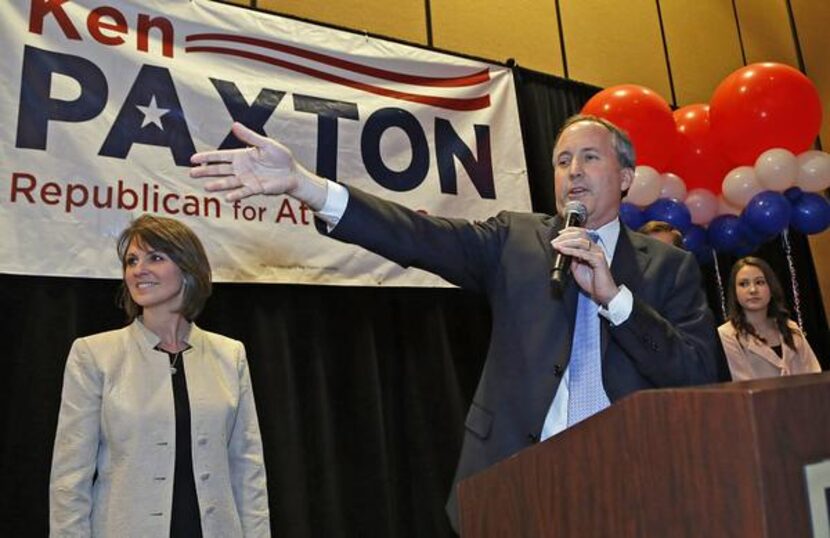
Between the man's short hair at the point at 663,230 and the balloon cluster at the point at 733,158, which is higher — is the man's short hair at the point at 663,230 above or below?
below

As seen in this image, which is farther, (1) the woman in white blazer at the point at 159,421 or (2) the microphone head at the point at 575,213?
(1) the woman in white blazer at the point at 159,421

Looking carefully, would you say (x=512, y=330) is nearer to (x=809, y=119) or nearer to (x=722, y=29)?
(x=809, y=119)

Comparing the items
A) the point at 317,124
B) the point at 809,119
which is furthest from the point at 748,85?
the point at 317,124

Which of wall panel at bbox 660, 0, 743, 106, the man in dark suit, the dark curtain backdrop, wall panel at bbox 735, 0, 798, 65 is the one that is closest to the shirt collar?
the man in dark suit

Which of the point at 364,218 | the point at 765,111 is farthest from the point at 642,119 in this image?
the point at 364,218

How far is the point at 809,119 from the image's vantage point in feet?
10.6

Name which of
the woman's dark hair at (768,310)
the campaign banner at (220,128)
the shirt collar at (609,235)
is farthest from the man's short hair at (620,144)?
the woman's dark hair at (768,310)

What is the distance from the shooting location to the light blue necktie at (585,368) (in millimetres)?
1432

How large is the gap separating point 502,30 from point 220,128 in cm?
187

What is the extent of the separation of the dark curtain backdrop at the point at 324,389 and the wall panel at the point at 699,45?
2326 mm

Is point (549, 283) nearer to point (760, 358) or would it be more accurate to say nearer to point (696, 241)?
point (760, 358)

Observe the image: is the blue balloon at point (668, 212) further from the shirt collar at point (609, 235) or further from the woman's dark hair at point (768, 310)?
the shirt collar at point (609, 235)

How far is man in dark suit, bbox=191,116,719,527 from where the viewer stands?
129cm

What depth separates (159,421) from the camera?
1.82 m
